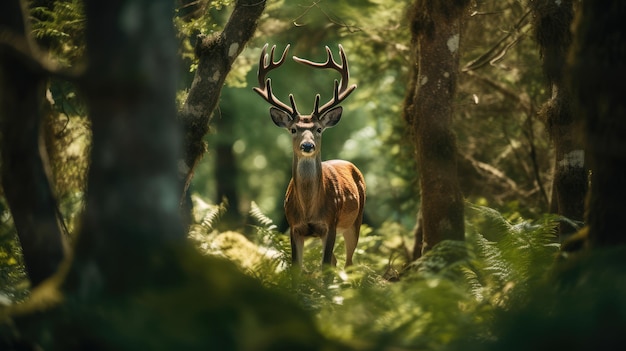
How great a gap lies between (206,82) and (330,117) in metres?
2.86

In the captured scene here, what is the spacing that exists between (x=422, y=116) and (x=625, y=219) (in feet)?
16.6

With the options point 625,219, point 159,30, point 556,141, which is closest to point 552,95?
point 556,141

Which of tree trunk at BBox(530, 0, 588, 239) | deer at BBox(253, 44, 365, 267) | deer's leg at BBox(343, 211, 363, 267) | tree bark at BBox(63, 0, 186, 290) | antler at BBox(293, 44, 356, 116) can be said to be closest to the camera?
tree bark at BBox(63, 0, 186, 290)

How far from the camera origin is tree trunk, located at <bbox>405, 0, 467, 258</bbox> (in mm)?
10375

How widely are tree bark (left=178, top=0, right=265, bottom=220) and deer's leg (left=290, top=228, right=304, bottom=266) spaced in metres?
1.93

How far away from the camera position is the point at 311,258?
1177cm

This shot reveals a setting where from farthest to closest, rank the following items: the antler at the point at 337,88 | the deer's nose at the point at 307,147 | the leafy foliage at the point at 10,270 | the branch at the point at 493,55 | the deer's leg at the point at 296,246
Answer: the branch at the point at 493,55
the antler at the point at 337,88
the deer's nose at the point at 307,147
the deer's leg at the point at 296,246
the leafy foliage at the point at 10,270

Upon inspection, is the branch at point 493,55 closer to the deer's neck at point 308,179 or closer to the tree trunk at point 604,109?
the deer's neck at point 308,179

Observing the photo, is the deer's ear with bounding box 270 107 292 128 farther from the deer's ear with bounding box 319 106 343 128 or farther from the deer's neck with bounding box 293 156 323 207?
the deer's neck with bounding box 293 156 323 207

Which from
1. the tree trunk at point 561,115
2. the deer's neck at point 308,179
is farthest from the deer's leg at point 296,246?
the tree trunk at point 561,115

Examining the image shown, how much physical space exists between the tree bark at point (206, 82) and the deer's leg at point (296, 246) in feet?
6.35

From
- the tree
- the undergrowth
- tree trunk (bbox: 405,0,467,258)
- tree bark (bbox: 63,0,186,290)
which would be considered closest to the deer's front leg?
tree trunk (bbox: 405,0,467,258)

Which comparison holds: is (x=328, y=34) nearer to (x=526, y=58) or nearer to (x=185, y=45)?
(x=526, y=58)

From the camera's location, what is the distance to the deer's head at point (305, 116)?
1099 centimetres
